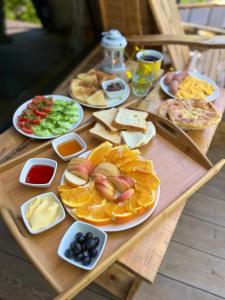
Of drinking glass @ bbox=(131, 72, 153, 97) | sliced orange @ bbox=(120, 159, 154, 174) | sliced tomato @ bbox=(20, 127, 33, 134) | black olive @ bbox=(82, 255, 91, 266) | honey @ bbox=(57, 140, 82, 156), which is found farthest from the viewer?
drinking glass @ bbox=(131, 72, 153, 97)

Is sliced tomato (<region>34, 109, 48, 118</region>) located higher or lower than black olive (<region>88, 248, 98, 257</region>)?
higher

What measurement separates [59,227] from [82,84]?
0.82 metres

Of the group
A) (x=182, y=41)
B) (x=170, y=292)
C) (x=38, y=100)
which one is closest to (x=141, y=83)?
(x=182, y=41)

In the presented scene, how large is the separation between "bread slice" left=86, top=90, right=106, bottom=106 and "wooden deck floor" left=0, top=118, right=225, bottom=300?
2.51ft

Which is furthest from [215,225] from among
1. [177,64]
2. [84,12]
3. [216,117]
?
[84,12]

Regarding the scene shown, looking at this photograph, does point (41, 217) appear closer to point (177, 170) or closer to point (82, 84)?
point (177, 170)

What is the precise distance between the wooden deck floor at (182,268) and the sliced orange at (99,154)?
62 centimetres

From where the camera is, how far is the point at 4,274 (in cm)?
129

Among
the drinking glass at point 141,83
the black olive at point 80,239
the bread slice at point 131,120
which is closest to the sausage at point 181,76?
the drinking glass at point 141,83

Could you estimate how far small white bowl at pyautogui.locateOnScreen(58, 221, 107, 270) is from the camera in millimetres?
735

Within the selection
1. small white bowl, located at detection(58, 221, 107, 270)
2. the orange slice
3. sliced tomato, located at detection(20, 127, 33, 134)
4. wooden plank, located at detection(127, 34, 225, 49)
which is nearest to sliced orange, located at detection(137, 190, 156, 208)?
the orange slice

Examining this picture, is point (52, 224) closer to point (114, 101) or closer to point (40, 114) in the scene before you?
point (40, 114)

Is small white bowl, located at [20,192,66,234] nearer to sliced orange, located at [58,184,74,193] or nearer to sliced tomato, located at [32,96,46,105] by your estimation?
sliced orange, located at [58,184,74,193]

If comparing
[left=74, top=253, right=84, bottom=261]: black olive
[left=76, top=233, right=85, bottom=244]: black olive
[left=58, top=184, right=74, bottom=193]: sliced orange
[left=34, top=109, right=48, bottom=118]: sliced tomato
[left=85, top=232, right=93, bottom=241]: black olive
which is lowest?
[left=74, top=253, right=84, bottom=261]: black olive
